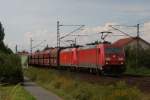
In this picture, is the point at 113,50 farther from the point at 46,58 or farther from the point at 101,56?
the point at 46,58

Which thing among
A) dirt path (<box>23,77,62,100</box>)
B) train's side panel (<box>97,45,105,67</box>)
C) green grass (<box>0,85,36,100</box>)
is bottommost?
dirt path (<box>23,77,62,100</box>)

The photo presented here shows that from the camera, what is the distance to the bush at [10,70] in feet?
115

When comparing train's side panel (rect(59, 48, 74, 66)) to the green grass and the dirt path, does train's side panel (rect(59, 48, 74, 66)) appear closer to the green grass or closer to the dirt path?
the dirt path

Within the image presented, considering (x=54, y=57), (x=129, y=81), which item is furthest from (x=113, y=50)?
(x=54, y=57)

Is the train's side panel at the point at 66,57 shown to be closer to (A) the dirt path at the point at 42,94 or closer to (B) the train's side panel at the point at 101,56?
(B) the train's side panel at the point at 101,56

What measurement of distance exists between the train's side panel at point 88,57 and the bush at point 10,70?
13.7 metres

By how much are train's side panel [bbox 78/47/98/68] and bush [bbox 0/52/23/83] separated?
1374 cm

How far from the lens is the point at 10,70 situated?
35406 mm

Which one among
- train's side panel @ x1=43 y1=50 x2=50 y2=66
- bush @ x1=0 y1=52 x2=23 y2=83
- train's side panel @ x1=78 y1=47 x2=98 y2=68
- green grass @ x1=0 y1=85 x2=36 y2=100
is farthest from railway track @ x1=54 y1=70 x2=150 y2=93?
train's side panel @ x1=43 y1=50 x2=50 y2=66

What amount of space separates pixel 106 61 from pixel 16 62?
11.8m

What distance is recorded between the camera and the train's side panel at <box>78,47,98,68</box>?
4959cm

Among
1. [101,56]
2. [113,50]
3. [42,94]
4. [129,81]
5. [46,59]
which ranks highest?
[113,50]

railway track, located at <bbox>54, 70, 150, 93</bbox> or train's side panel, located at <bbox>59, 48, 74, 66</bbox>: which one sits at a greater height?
train's side panel, located at <bbox>59, 48, 74, 66</bbox>

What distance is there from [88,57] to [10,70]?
17712mm
